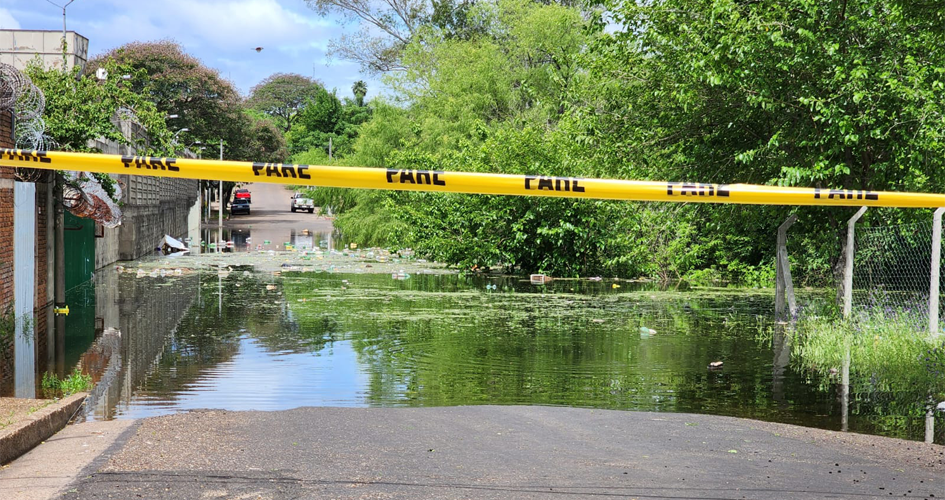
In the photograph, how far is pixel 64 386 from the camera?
29.7 ft

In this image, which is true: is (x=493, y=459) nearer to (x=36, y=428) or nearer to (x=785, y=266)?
(x=36, y=428)

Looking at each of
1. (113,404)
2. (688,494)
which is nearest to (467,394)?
(113,404)

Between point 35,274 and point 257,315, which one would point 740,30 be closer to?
point 257,315

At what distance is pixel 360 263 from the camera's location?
30.5 m

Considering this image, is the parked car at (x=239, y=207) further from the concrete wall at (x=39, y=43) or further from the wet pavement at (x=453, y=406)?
the wet pavement at (x=453, y=406)

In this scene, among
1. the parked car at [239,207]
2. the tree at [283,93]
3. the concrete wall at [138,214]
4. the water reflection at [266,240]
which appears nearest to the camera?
the concrete wall at [138,214]

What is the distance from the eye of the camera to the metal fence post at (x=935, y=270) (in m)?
9.94

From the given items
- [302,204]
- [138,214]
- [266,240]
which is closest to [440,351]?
[138,214]

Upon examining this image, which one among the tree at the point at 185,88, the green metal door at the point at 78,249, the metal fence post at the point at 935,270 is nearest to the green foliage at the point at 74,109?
the green metal door at the point at 78,249

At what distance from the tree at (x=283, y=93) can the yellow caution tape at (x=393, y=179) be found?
117225 millimetres

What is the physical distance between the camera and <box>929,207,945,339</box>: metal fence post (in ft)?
32.6

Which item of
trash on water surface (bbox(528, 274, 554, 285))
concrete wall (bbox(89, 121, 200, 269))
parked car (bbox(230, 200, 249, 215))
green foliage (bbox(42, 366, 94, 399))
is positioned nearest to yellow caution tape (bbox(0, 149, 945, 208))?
green foliage (bbox(42, 366, 94, 399))

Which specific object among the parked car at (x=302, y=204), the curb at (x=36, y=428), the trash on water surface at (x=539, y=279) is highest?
the parked car at (x=302, y=204)

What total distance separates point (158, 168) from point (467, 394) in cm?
440
